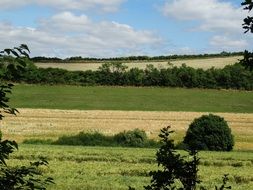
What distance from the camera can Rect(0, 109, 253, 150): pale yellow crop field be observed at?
3841 cm

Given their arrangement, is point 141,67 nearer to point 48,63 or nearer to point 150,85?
point 150,85

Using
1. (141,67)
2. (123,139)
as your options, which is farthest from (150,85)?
(123,139)

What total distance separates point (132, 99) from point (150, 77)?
1010 centimetres

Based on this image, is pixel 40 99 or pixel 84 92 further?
pixel 84 92

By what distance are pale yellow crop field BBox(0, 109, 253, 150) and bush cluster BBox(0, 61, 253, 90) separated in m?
17.3

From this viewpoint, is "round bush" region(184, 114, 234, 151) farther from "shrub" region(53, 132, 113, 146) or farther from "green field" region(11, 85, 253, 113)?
"green field" region(11, 85, 253, 113)

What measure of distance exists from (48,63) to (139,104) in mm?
26779

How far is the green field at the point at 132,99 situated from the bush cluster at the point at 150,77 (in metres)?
1.79

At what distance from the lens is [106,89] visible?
7181 centimetres

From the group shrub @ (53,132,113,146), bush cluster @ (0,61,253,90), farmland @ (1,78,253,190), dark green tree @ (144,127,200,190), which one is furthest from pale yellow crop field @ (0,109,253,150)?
dark green tree @ (144,127,200,190)

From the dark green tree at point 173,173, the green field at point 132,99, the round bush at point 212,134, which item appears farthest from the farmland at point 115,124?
the dark green tree at point 173,173

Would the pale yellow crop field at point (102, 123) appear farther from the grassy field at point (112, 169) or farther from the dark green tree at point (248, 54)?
the dark green tree at point (248, 54)

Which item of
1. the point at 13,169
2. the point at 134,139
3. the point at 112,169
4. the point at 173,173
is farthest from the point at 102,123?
the point at 173,173

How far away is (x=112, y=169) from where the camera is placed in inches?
701
